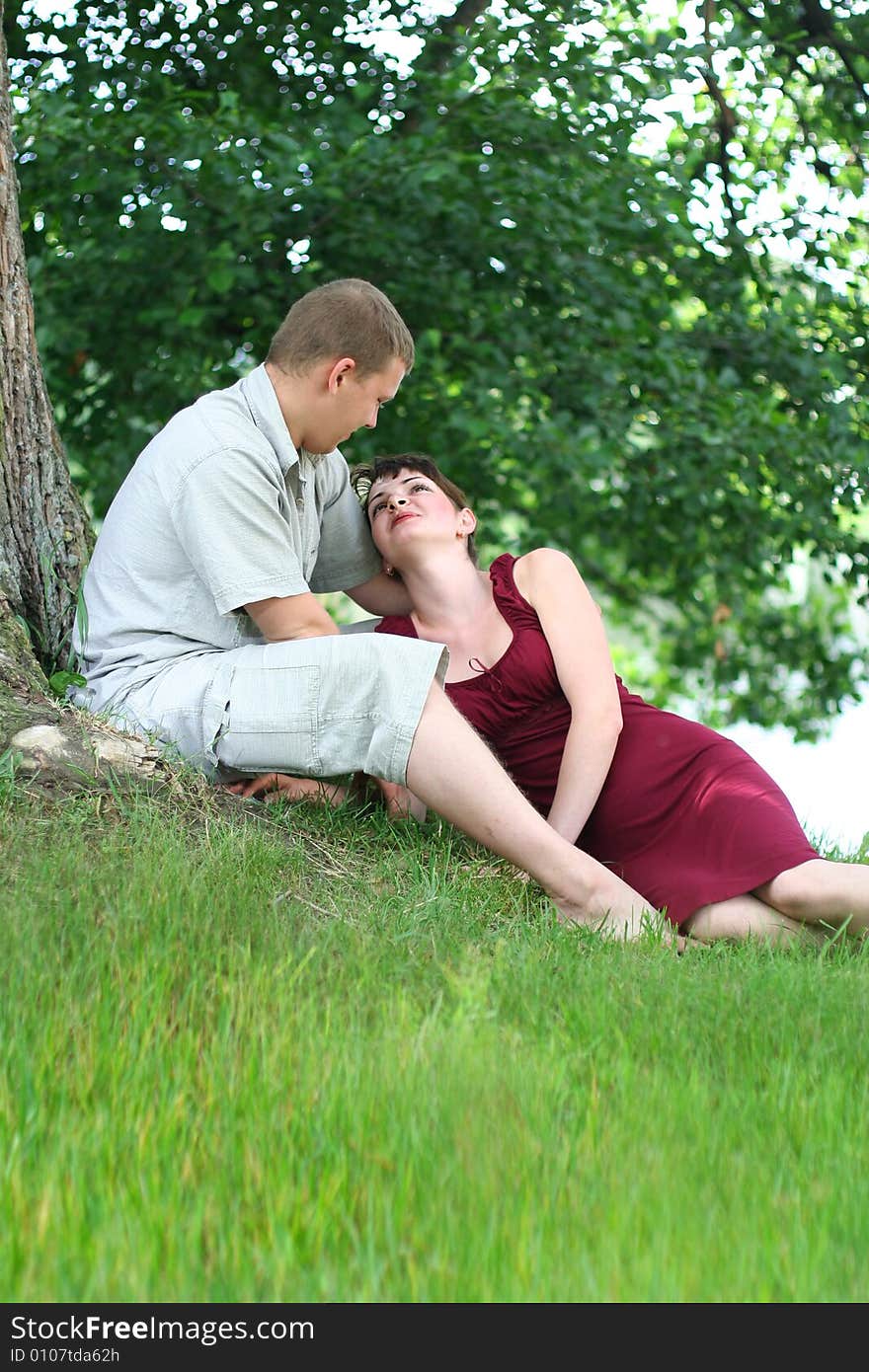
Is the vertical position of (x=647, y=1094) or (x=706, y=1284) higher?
(x=706, y=1284)

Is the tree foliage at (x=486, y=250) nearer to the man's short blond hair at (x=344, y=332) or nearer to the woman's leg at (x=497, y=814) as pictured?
the man's short blond hair at (x=344, y=332)

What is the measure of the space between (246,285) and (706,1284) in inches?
228

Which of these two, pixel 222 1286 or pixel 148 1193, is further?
pixel 148 1193

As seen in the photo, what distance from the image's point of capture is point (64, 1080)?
84.1 inches

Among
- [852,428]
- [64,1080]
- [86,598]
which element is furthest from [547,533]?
[64,1080]

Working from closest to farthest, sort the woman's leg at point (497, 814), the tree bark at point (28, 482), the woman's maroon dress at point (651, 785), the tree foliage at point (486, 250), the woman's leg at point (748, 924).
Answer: the woman's leg at point (497, 814) < the woman's leg at point (748, 924) < the woman's maroon dress at point (651, 785) < the tree bark at point (28, 482) < the tree foliage at point (486, 250)

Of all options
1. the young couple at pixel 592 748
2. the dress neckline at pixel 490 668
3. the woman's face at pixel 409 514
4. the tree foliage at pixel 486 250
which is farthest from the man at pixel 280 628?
the tree foliage at pixel 486 250

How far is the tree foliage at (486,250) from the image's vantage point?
627 cm

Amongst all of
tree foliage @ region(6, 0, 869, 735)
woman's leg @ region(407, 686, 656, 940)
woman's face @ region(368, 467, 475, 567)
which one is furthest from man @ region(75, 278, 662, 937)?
tree foliage @ region(6, 0, 869, 735)

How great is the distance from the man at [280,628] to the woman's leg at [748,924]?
26 centimetres

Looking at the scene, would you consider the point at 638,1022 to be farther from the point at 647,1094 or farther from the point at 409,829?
the point at 409,829

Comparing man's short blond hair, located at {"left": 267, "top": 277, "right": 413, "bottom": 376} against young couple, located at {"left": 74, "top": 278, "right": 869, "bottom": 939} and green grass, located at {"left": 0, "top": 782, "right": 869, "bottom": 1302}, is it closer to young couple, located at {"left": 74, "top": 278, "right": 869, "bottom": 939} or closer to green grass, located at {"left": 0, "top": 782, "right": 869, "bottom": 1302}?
young couple, located at {"left": 74, "top": 278, "right": 869, "bottom": 939}

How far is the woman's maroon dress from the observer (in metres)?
3.54

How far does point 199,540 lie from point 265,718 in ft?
1.79
